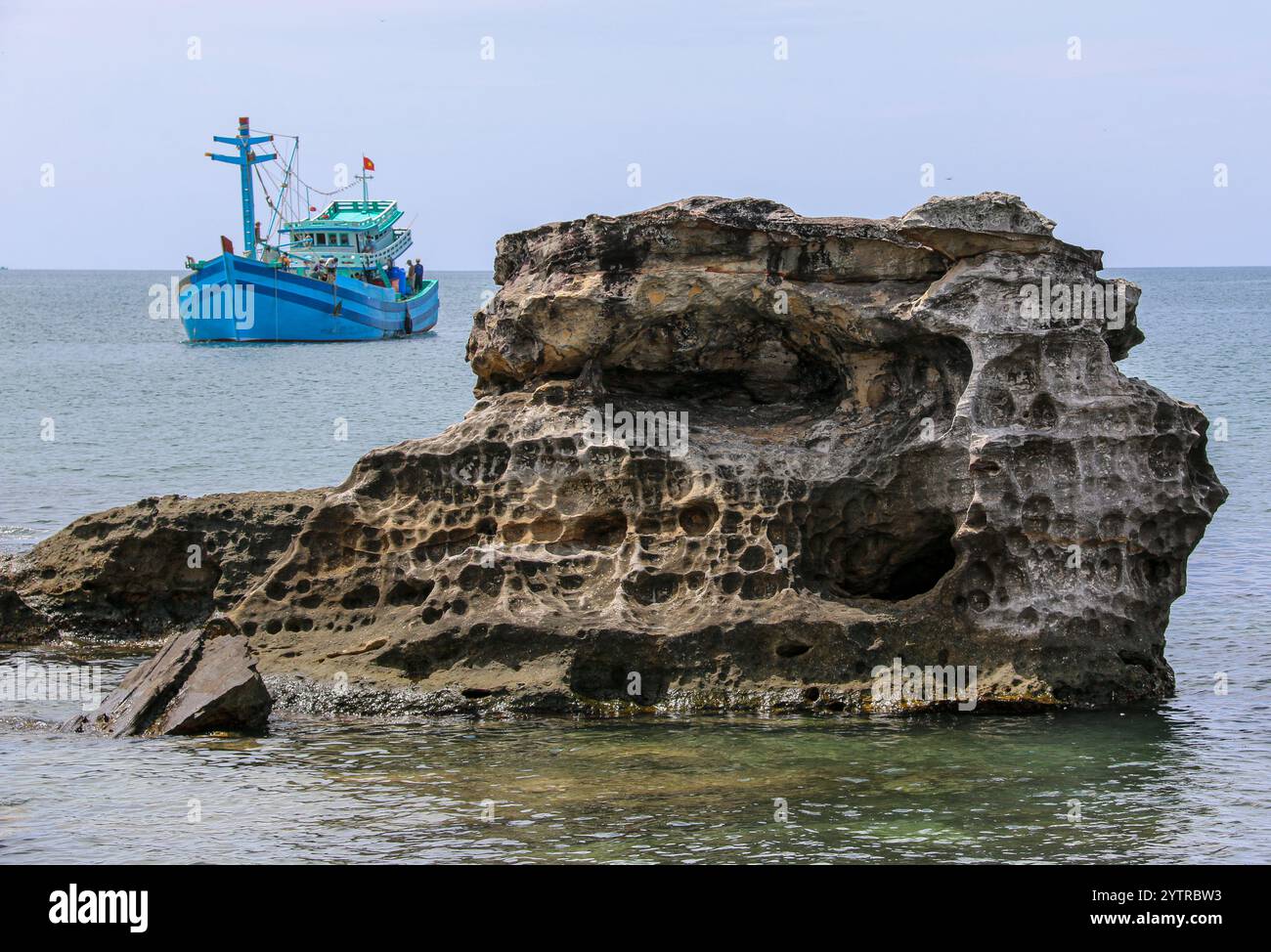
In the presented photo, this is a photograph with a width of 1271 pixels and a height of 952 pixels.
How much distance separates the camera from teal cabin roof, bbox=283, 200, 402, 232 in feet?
237

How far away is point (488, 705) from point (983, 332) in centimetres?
486

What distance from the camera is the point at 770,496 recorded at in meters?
13.8

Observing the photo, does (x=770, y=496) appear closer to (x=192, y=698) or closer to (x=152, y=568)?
(x=192, y=698)

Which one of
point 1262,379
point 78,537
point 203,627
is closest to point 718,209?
point 203,627

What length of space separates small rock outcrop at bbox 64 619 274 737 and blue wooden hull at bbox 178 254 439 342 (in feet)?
188

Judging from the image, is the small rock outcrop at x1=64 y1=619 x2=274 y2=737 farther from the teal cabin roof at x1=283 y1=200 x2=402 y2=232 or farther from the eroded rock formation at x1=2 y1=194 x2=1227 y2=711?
the teal cabin roof at x1=283 y1=200 x2=402 y2=232

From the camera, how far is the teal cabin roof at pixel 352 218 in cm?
7238

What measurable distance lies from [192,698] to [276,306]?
2401 inches

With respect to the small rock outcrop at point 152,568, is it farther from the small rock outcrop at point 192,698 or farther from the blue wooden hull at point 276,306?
the blue wooden hull at point 276,306

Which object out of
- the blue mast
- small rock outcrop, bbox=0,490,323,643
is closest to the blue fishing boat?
the blue mast

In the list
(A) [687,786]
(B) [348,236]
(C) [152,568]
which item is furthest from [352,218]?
(A) [687,786]

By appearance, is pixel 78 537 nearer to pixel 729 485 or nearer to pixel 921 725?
pixel 729 485

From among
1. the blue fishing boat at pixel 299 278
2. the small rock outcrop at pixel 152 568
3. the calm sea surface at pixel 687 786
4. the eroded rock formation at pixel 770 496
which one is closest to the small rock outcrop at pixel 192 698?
the calm sea surface at pixel 687 786

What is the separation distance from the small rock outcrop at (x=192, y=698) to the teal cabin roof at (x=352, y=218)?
60590mm
